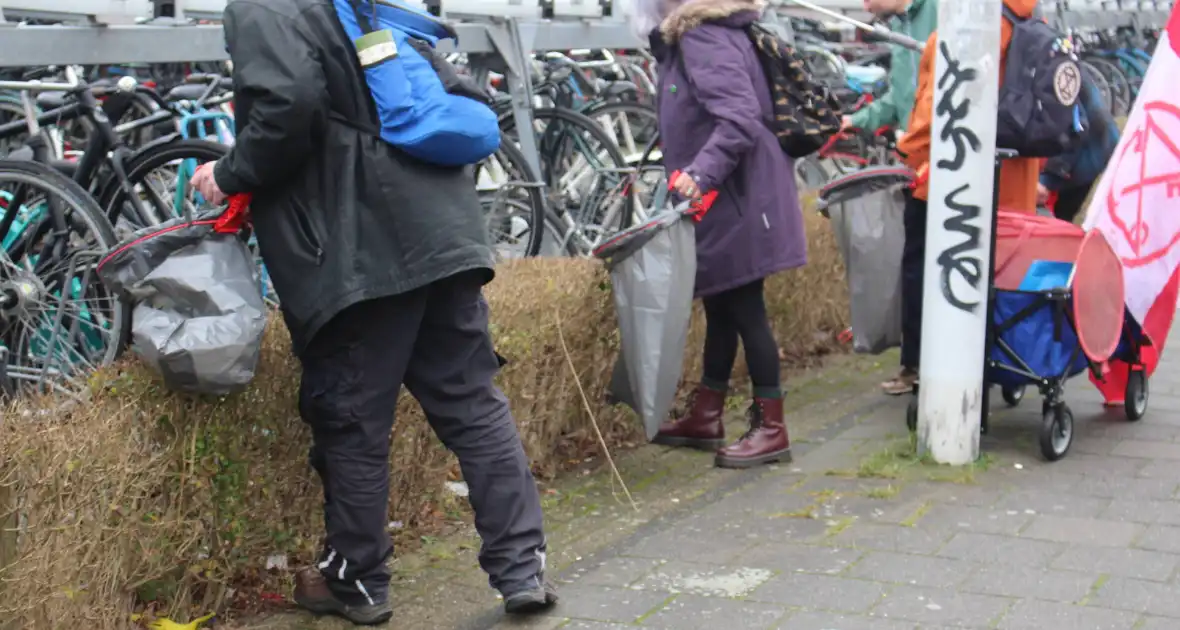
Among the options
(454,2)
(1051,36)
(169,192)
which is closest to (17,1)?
(169,192)

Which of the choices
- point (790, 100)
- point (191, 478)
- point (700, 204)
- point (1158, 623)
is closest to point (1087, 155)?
point (790, 100)

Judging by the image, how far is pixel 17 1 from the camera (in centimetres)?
555

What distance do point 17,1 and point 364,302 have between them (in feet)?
7.86

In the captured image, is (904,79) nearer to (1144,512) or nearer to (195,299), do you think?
(1144,512)

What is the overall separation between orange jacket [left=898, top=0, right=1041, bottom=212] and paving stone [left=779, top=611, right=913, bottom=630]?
7.55ft

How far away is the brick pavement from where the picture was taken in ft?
13.8

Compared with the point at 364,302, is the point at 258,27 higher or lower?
higher

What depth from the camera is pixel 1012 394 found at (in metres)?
6.48

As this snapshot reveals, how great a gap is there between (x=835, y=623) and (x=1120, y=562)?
0.99 meters

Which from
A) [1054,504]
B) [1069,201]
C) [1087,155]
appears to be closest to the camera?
[1054,504]

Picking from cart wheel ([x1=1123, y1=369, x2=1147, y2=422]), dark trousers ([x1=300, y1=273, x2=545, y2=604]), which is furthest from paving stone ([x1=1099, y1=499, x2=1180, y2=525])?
dark trousers ([x1=300, y1=273, x2=545, y2=604])

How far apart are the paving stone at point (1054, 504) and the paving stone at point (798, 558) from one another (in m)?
0.74

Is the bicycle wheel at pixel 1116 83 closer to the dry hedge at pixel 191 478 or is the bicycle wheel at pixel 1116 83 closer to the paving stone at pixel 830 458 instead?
the paving stone at pixel 830 458

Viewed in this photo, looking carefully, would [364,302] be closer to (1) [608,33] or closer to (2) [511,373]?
(2) [511,373]
